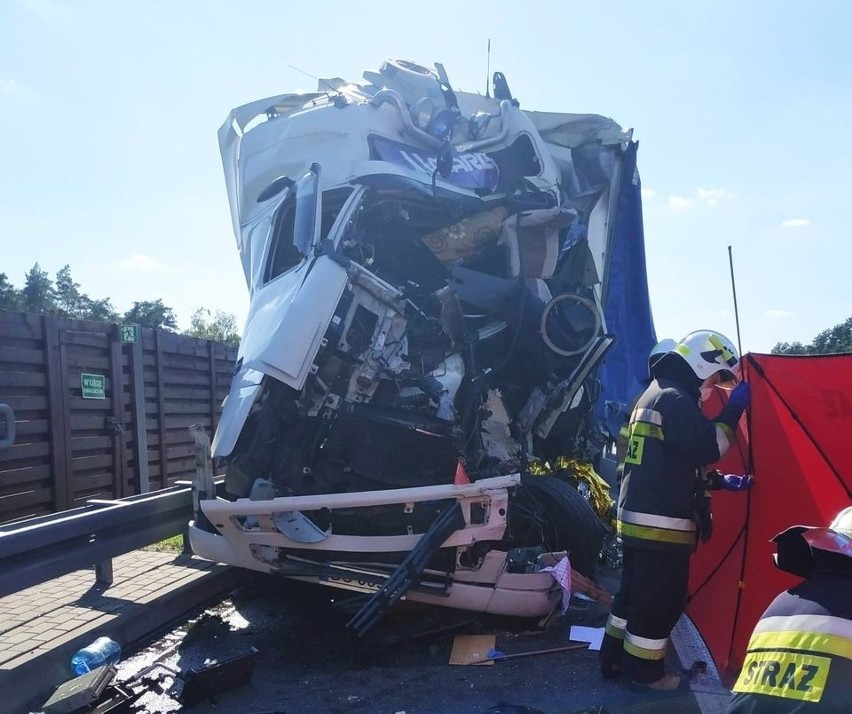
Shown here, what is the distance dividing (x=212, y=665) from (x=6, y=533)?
1041mm

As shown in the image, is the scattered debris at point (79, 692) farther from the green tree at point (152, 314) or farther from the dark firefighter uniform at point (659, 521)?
the green tree at point (152, 314)

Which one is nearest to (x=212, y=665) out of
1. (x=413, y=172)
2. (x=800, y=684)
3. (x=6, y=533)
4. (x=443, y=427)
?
(x=6, y=533)

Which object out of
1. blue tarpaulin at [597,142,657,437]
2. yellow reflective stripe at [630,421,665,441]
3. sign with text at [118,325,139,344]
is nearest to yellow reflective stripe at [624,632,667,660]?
yellow reflective stripe at [630,421,665,441]

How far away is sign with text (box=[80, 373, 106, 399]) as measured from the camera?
626 centimetres

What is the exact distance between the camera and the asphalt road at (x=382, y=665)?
3.05 meters

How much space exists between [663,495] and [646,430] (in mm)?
308

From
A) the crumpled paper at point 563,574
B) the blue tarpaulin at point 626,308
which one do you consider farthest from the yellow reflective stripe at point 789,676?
the blue tarpaulin at point 626,308

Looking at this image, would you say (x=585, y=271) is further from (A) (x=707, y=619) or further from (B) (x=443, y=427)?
(A) (x=707, y=619)

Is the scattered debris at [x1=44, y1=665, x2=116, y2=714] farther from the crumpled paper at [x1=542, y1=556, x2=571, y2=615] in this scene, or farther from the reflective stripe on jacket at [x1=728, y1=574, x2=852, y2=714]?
the reflective stripe on jacket at [x1=728, y1=574, x2=852, y2=714]

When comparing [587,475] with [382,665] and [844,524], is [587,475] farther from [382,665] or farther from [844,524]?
[844,524]

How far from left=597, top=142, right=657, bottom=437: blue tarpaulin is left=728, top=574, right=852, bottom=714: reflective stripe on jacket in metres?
5.06

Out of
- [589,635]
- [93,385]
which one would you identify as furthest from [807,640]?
[93,385]

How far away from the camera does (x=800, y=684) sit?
1367 mm

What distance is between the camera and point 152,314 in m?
54.8
